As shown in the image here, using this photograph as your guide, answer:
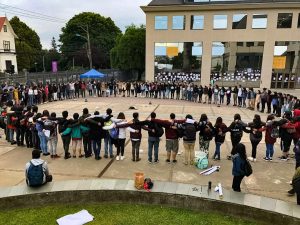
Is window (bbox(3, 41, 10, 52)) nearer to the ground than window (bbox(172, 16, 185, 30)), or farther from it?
nearer to the ground

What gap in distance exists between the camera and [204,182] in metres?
8.60

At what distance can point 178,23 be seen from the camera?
118ft

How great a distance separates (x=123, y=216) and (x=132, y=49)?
39637 millimetres

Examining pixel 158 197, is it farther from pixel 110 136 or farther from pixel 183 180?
pixel 110 136

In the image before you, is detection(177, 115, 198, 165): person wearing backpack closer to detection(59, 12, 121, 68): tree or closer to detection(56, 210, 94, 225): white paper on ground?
detection(56, 210, 94, 225): white paper on ground

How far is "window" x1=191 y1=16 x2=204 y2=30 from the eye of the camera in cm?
3578

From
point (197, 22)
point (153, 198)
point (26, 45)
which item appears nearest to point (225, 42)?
point (197, 22)

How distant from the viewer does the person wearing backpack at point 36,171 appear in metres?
7.08

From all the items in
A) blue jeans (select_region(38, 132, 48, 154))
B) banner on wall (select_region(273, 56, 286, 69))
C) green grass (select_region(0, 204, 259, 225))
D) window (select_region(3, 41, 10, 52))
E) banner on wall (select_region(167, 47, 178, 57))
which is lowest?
green grass (select_region(0, 204, 259, 225))

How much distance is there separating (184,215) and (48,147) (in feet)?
20.0

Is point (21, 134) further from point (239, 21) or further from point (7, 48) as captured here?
point (7, 48)

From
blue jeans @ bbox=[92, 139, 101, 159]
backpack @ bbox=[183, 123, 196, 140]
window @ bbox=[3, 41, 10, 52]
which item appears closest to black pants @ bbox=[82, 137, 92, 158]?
blue jeans @ bbox=[92, 139, 101, 159]

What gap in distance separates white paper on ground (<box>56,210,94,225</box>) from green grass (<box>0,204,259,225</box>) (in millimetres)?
145

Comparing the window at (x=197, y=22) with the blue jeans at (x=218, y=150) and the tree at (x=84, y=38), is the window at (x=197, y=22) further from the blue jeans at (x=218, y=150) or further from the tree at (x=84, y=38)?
the tree at (x=84, y=38)
